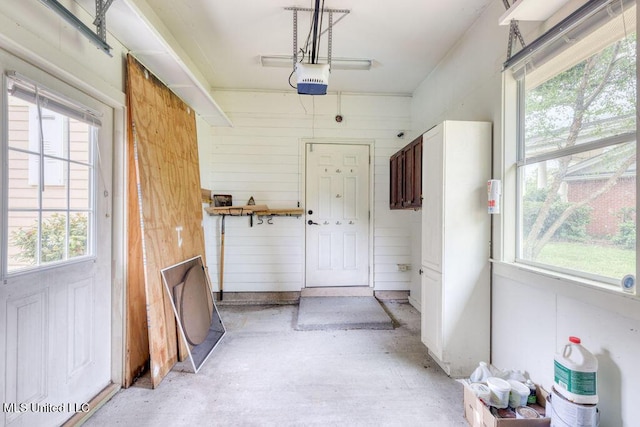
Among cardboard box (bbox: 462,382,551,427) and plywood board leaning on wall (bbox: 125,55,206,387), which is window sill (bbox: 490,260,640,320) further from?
plywood board leaning on wall (bbox: 125,55,206,387)

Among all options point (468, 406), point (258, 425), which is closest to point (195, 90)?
point (258, 425)

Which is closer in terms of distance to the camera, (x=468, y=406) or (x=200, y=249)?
(x=468, y=406)

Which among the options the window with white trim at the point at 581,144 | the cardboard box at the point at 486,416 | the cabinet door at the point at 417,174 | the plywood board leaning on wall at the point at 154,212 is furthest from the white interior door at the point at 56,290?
the window with white trim at the point at 581,144

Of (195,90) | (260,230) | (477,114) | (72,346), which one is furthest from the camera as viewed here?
(260,230)

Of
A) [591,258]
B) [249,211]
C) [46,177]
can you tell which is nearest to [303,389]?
[591,258]

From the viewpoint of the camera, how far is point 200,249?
311cm

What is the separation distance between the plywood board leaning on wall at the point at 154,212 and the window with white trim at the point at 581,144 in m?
2.83

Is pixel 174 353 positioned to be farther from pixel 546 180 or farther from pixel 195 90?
pixel 546 180

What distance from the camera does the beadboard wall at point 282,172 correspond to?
394 cm

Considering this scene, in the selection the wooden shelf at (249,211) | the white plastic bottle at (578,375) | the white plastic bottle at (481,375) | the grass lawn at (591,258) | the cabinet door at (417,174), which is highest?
the cabinet door at (417,174)

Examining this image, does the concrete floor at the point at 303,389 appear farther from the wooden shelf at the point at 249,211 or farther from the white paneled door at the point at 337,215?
the wooden shelf at the point at 249,211

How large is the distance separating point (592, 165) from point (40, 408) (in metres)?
3.33

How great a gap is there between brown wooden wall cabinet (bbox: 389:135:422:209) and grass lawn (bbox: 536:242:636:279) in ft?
3.83

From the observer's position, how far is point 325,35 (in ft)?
8.90
